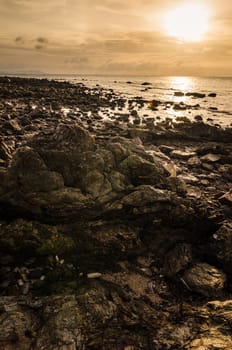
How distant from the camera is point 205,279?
6.40m

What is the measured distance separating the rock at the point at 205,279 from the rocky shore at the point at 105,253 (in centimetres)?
2

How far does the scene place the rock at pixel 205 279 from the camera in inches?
245

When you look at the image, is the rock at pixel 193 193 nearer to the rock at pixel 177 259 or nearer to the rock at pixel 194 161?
the rock at pixel 177 259

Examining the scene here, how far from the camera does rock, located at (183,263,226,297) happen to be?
6230 millimetres

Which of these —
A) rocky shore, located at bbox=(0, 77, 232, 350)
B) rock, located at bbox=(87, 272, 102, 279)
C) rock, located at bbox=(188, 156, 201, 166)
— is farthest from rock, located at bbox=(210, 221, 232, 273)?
rock, located at bbox=(188, 156, 201, 166)

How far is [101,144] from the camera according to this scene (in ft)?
29.6

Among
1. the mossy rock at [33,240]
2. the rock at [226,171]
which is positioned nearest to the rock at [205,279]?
the mossy rock at [33,240]

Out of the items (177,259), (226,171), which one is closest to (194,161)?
(226,171)

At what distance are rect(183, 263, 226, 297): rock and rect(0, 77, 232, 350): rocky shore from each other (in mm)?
24

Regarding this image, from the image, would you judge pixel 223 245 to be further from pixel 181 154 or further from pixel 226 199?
pixel 181 154

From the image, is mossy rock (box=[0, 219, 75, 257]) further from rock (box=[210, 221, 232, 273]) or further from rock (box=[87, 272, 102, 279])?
rock (box=[210, 221, 232, 273])

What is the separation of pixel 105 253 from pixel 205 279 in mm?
2545

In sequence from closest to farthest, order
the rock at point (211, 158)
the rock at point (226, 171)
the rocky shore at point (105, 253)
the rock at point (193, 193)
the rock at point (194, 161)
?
the rocky shore at point (105, 253)
the rock at point (193, 193)
the rock at point (226, 171)
the rock at point (194, 161)
the rock at point (211, 158)

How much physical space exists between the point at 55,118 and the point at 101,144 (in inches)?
636
